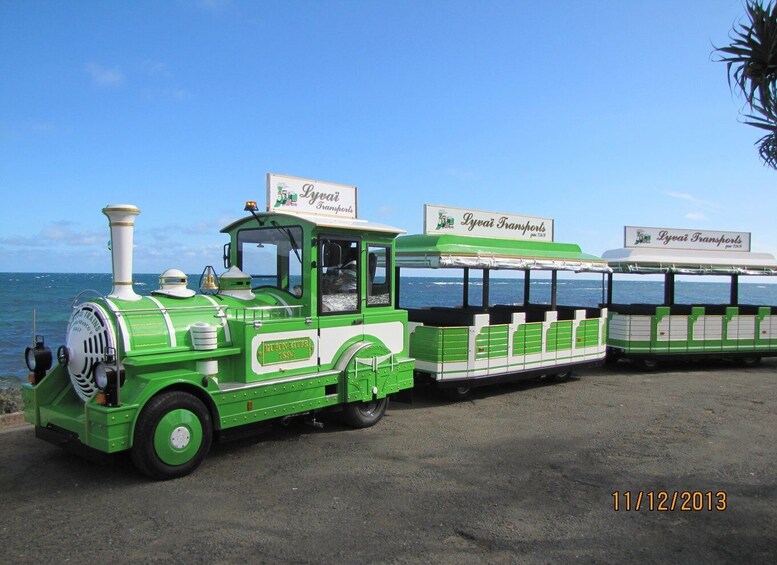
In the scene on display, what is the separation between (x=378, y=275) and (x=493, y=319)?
14.4ft

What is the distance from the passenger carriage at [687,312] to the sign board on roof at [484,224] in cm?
315

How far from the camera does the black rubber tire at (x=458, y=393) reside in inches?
394

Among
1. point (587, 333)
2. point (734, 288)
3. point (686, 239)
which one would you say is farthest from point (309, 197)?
point (734, 288)

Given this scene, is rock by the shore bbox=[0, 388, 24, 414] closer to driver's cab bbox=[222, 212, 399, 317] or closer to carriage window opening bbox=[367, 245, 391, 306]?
driver's cab bbox=[222, 212, 399, 317]

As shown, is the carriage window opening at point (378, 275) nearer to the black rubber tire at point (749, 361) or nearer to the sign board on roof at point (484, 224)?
the sign board on roof at point (484, 224)

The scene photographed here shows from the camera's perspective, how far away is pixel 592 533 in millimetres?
4867

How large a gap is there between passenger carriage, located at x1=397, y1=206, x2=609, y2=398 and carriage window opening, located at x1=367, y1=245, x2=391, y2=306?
1724mm

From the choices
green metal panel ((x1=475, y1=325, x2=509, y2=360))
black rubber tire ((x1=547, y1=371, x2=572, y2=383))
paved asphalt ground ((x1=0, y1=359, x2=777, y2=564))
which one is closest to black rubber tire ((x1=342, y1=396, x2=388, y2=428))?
paved asphalt ground ((x1=0, y1=359, x2=777, y2=564))

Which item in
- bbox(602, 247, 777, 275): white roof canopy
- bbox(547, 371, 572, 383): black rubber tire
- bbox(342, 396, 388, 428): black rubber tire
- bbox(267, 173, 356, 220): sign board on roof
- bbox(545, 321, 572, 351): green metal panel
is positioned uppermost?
bbox(267, 173, 356, 220): sign board on roof

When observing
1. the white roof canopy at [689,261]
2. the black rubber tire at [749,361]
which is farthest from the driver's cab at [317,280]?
the black rubber tire at [749,361]

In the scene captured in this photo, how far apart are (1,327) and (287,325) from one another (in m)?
28.3

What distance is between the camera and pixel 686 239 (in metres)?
15.6

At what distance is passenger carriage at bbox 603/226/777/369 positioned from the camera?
13.6m
